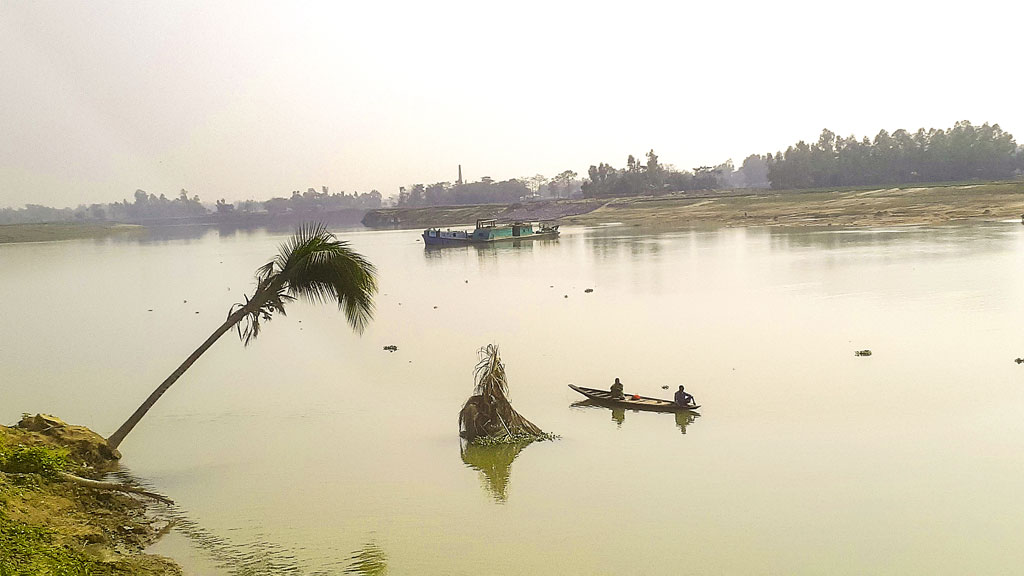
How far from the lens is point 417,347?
31297 mm

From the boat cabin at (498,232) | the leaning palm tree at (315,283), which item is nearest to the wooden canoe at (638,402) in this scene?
the leaning palm tree at (315,283)

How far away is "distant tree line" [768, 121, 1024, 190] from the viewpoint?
13388 cm

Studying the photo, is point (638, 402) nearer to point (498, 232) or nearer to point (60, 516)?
point (60, 516)

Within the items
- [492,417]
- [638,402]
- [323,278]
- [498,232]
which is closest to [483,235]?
[498,232]

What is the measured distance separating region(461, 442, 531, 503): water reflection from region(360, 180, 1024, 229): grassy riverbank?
79.3 meters

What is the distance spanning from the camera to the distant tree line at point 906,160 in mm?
133875

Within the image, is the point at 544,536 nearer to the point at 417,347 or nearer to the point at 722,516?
the point at 722,516

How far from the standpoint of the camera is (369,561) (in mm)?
13000

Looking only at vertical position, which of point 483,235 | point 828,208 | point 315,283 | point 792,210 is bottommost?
point 483,235

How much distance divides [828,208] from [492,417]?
98.9 m

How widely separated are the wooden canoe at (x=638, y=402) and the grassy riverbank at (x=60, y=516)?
10.2 m

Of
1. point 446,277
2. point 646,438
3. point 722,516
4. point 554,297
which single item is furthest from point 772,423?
point 446,277

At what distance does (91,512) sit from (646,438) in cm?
1064

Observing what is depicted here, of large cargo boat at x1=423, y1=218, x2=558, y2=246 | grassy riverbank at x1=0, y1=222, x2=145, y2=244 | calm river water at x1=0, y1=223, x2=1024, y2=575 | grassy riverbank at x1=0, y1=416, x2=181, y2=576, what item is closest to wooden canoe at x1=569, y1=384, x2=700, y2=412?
calm river water at x1=0, y1=223, x2=1024, y2=575
